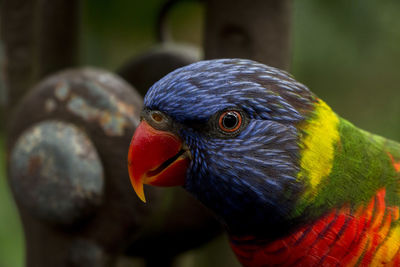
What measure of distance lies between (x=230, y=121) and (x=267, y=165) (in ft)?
0.34

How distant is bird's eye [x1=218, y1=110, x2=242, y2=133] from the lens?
2.71 feet

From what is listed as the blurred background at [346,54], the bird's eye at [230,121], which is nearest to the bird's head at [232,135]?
the bird's eye at [230,121]

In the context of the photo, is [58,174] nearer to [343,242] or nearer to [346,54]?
[343,242]

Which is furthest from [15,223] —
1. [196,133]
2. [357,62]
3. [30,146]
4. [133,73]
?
[196,133]

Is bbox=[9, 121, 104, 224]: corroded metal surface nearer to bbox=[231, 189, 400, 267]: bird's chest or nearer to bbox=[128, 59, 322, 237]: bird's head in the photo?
bbox=[128, 59, 322, 237]: bird's head

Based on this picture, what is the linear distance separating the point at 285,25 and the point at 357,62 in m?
1.54

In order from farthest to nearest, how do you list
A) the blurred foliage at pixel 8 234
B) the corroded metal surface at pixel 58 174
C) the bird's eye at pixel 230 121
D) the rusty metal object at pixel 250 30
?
the blurred foliage at pixel 8 234, the rusty metal object at pixel 250 30, the corroded metal surface at pixel 58 174, the bird's eye at pixel 230 121

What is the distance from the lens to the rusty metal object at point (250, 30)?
1.37 metres

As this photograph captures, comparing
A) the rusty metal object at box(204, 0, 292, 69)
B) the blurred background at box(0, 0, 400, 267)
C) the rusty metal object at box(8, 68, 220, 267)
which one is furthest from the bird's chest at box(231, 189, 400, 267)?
the blurred background at box(0, 0, 400, 267)

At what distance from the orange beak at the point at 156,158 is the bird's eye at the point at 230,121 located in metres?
0.09

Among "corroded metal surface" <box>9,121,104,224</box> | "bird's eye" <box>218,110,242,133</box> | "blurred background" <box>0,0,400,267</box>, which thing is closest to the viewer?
"bird's eye" <box>218,110,242,133</box>

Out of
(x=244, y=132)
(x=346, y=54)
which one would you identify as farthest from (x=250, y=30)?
(x=346, y=54)

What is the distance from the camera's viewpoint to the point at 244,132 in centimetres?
84

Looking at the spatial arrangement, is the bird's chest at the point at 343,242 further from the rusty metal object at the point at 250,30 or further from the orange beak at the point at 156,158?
the rusty metal object at the point at 250,30
